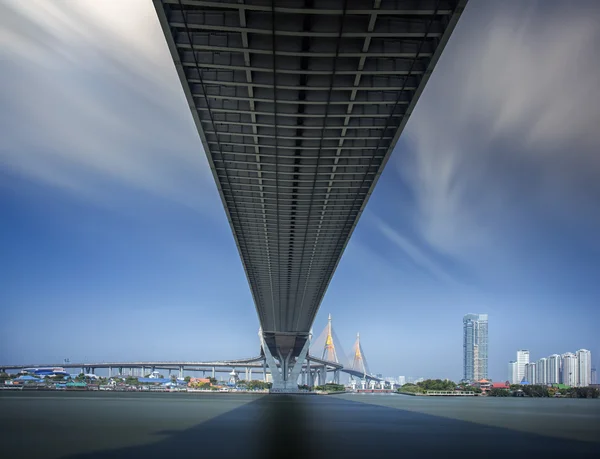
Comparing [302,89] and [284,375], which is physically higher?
[302,89]

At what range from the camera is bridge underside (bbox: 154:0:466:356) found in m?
20.0

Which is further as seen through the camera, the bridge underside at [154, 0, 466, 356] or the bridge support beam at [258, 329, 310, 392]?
the bridge support beam at [258, 329, 310, 392]

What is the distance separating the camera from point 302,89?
2425cm

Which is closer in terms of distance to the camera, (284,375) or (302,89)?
(302,89)

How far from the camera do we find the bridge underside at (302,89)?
2005 cm

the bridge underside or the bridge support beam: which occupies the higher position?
the bridge underside

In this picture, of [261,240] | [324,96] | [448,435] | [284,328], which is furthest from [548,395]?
[324,96]

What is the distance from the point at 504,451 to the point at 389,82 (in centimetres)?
1287

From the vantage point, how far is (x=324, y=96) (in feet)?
83.2

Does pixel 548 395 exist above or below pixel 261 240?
below

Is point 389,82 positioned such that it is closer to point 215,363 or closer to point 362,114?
point 362,114

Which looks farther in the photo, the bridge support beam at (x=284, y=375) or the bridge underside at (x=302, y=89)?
the bridge support beam at (x=284, y=375)

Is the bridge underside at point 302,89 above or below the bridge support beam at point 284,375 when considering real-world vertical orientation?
above

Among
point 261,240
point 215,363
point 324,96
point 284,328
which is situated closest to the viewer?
point 324,96
